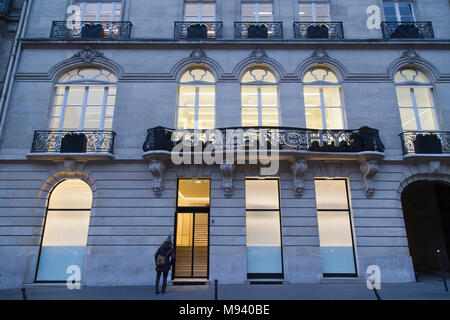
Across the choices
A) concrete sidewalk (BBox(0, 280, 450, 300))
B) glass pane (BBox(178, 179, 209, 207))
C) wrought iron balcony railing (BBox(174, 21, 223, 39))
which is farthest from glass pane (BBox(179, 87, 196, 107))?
concrete sidewalk (BBox(0, 280, 450, 300))

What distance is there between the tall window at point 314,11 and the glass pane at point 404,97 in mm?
5129

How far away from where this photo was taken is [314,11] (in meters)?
13.9

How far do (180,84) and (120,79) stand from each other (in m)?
2.78

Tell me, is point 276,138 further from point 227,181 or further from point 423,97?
point 423,97

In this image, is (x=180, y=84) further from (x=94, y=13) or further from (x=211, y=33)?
(x=94, y=13)

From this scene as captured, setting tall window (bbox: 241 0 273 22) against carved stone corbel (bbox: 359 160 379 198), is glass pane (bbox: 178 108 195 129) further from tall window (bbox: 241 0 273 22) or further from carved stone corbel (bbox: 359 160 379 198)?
carved stone corbel (bbox: 359 160 379 198)

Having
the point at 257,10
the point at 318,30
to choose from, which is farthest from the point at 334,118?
the point at 257,10

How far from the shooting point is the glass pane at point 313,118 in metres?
12.1

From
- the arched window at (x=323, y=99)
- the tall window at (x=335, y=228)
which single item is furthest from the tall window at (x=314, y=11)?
the tall window at (x=335, y=228)

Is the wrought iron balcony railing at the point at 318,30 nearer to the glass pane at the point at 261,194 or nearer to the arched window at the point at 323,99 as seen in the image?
the arched window at the point at 323,99

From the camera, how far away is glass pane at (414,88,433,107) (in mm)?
12414

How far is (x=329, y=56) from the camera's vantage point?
41.9 feet

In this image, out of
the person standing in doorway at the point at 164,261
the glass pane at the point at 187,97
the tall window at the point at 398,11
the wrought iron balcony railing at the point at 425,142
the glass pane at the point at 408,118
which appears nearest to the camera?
the person standing in doorway at the point at 164,261
